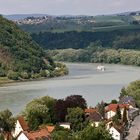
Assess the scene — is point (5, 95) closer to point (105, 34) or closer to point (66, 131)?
point (66, 131)

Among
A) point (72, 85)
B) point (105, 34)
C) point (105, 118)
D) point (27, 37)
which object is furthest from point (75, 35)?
point (105, 118)

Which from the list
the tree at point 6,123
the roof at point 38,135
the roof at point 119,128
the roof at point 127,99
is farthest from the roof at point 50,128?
the roof at point 127,99

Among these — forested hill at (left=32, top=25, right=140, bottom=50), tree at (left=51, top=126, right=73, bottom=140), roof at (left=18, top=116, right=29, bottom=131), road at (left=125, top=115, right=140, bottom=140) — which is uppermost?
tree at (left=51, top=126, right=73, bottom=140)

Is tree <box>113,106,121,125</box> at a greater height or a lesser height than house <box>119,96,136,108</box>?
greater

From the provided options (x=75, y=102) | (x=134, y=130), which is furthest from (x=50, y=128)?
(x=134, y=130)

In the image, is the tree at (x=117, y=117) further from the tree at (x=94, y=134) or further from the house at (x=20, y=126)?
the tree at (x=94, y=134)

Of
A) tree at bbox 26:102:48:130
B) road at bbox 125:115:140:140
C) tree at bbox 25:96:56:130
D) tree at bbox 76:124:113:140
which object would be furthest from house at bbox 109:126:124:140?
tree at bbox 26:102:48:130

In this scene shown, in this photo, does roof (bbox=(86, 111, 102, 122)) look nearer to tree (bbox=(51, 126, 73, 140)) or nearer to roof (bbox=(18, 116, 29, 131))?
roof (bbox=(18, 116, 29, 131))
